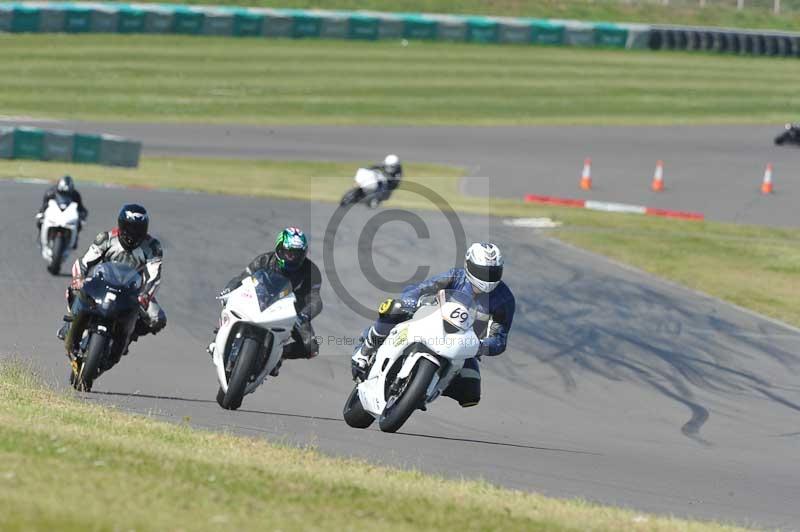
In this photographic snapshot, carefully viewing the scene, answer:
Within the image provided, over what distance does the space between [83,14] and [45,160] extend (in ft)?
70.0

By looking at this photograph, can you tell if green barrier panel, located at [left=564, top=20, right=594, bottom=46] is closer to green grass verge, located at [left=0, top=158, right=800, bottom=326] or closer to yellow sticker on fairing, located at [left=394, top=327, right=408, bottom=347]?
green grass verge, located at [left=0, top=158, right=800, bottom=326]

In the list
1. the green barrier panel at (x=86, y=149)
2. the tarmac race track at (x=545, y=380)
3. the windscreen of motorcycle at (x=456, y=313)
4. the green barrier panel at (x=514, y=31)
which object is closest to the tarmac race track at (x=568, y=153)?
the green barrier panel at (x=86, y=149)

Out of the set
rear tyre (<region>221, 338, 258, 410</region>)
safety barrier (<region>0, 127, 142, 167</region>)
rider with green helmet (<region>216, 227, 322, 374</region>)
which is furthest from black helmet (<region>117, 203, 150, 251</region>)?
safety barrier (<region>0, 127, 142, 167</region>)

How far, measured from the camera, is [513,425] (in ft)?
40.3

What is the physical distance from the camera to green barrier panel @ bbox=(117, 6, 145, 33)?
53.6 m

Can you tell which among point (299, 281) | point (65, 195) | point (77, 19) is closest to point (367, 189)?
point (65, 195)

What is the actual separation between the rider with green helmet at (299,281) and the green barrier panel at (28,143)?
23154mm

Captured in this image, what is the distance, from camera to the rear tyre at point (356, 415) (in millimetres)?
11055

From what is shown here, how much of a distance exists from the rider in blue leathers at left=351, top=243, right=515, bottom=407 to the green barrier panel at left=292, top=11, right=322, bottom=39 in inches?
1840

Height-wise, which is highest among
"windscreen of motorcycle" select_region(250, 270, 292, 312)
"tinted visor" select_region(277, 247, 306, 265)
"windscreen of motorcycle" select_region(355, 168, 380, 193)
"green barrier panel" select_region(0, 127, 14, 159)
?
"tinted visor" select_region(277, 247, 306, 265)

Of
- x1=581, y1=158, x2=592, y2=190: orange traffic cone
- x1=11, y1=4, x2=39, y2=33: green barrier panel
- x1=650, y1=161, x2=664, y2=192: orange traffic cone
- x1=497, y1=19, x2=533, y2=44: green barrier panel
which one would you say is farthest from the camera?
x1=497, y1=19, x2=533, y2=44: green barrier panel

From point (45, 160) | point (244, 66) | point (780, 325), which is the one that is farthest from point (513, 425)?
point (244, 66)

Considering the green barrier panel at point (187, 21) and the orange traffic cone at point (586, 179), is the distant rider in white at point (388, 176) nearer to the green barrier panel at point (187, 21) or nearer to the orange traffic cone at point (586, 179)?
the orange traffic cone at point (586, 179)

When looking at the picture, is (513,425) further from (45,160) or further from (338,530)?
(45,160)
